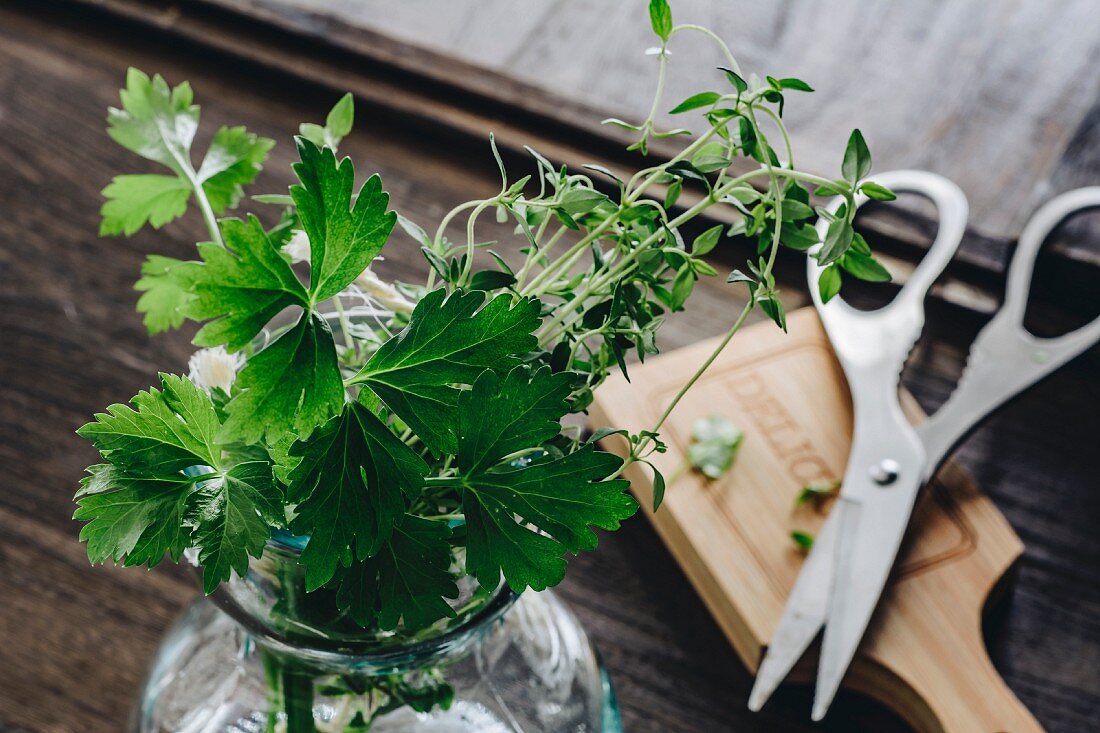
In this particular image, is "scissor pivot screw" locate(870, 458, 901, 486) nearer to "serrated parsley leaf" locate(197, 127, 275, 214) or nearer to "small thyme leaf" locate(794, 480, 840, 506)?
"small thyme leaf" locate(794, 480, 840, 506)

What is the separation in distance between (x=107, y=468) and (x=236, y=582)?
104 millimetres

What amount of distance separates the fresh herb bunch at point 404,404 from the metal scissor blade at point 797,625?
294 mm

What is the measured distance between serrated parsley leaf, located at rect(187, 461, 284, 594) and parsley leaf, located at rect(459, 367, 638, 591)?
0.20 ft

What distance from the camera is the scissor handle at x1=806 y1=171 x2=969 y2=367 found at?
0.71 meters

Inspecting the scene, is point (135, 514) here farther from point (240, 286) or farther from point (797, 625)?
point (797, 625)

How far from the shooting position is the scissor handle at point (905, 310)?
2.31ft

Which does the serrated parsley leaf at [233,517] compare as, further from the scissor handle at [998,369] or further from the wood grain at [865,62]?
the wood grain at [865,62]

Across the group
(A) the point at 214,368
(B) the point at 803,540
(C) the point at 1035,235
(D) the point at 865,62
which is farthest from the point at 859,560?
(D) the point at 865,62

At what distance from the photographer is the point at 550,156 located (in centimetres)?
86

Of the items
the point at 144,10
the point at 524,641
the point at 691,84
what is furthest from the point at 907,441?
the point at 144,10

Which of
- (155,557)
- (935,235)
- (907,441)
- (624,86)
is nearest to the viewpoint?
(155,557)

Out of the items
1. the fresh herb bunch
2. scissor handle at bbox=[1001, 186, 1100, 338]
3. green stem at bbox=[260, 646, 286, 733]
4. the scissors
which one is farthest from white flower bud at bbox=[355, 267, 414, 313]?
scissor handle at bbox=[1001, 186, 1100, 338]

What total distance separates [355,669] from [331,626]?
2cm

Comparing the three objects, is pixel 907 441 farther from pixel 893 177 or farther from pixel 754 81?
pixel 754 81
